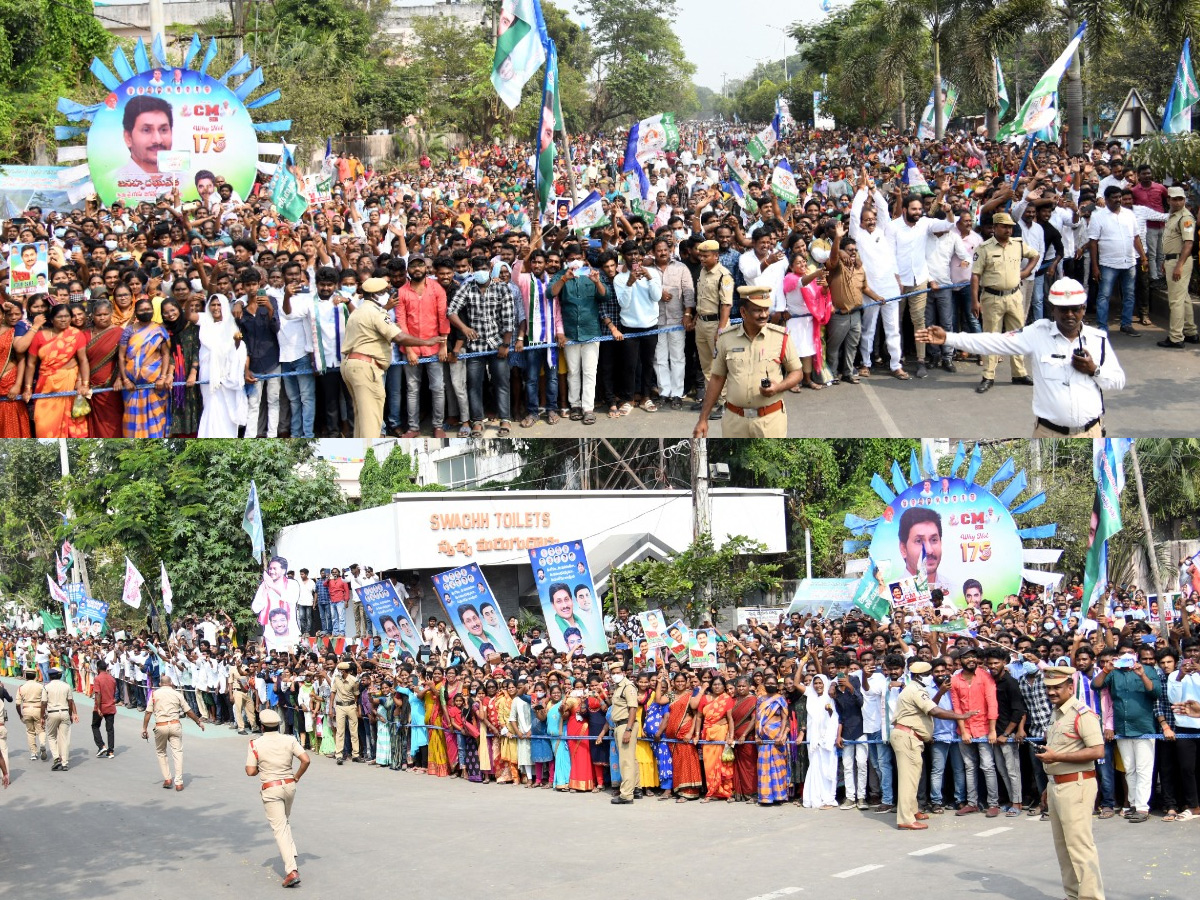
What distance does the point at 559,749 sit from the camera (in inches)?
498

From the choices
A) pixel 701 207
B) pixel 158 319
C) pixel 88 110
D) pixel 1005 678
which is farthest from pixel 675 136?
pixel 88 110

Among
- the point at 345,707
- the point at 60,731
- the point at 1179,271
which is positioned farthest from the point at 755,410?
the point at 60,731

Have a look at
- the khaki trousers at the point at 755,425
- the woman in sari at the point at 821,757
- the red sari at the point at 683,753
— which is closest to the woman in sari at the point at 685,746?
the red sari at the point at 683,753

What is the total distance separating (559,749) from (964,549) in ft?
22.4

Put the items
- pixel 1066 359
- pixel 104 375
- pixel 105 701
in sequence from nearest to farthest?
pixel 1066 359 < pixel 104 375 < pixel 105 701

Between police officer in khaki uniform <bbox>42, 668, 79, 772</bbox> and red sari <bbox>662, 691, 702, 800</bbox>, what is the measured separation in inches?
277

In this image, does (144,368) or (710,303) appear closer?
(144,368)

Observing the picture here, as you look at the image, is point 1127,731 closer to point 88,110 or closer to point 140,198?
point 140,198

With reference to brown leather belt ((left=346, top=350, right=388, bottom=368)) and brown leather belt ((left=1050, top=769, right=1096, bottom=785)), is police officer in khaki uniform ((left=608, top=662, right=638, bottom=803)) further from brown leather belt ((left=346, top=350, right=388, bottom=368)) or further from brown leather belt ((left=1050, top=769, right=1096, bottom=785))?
brown leather belt ((left=1050, top=769, right=1096, bottom=785))

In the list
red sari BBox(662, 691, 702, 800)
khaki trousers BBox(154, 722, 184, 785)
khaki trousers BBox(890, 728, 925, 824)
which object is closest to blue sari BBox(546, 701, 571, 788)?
red sari BBox(662, 691, 702, 800)

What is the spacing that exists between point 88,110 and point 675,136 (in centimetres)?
1384

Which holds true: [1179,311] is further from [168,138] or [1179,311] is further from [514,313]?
[168,138]

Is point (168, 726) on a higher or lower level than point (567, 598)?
lower

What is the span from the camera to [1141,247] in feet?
41.9
